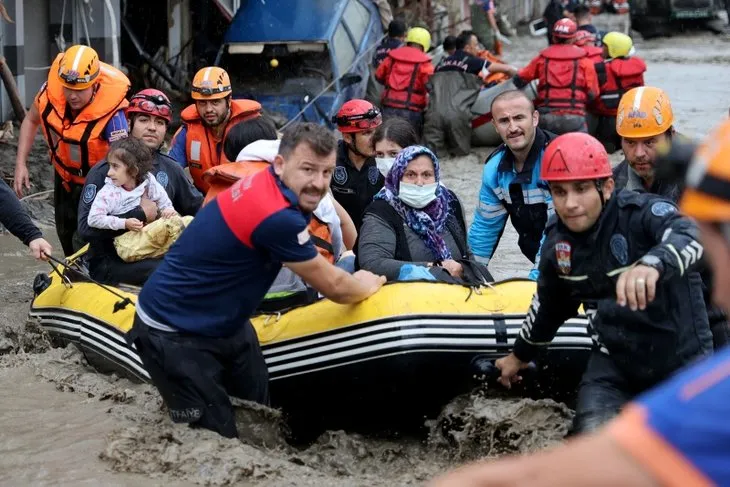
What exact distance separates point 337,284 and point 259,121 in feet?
5.64

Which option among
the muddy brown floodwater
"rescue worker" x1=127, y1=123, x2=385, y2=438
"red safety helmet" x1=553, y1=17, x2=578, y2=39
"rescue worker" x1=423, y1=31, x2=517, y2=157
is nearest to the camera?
"rescue worker" x1=127, y1=123, x2=385, y2=438

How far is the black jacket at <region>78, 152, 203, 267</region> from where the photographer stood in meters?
6.10

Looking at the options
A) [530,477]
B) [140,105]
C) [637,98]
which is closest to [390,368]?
[637,98]

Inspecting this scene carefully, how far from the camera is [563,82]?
12.4 metres

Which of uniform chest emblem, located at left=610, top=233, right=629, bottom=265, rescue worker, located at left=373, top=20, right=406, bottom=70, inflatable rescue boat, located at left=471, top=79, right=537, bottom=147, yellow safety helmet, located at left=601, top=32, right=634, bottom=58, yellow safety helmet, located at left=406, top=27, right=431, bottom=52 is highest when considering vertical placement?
uniform chest emblem, located at left=610, top=233, right=629, bottom=265

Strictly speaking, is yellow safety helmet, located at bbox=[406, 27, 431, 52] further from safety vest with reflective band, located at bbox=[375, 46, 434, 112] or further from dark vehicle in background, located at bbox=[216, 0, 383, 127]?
dark vehicle in background, located at bbox=[216, 0, 383, 127]

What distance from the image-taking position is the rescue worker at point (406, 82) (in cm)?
1309

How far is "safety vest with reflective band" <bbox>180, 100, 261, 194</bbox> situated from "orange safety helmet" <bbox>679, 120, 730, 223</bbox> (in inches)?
234

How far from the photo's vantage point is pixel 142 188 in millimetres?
6148

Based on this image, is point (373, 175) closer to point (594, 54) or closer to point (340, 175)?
point (340, 175)

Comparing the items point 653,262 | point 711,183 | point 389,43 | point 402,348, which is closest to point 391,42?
point 389,43

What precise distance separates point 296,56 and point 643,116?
8702mm

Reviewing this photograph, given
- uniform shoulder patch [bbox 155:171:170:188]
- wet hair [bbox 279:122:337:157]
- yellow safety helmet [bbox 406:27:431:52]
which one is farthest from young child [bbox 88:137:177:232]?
yellow safety helmet [bbox 406:27:431:52]

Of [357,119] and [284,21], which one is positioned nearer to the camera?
[357,119]
